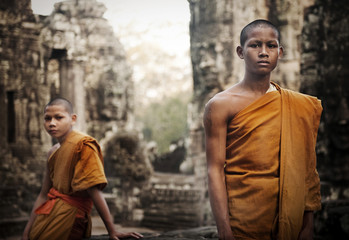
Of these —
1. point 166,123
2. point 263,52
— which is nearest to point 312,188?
point 263,52

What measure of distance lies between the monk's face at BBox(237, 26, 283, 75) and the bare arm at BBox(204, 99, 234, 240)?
25 cm

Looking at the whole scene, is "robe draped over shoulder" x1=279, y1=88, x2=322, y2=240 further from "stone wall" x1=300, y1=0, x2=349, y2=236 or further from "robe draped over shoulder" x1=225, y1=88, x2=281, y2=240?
"stone wall" x1=300, y1=0, x2=349, y2=236

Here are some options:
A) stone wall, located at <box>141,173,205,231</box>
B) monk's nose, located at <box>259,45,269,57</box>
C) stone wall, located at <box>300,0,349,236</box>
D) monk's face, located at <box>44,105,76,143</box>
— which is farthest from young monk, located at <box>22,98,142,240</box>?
stone wall, located at <box>141,173,205,231</box>

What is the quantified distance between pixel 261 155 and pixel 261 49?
0.45m

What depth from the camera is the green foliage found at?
2933cm

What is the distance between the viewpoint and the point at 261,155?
1836 millimetres

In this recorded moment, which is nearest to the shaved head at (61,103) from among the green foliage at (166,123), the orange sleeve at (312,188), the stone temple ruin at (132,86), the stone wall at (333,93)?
the orange sleeve at (312,188)

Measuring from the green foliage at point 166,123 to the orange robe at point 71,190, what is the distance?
2580 centimetres

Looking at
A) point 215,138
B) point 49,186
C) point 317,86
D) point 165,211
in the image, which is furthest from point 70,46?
point 215,138

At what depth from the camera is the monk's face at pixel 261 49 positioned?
1.89 metres

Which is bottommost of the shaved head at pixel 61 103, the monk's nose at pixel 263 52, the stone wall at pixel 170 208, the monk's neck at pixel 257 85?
the stone wall at pixel 170 208

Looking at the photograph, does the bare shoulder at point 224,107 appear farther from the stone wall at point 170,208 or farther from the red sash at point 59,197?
the stone wall at point 170,208

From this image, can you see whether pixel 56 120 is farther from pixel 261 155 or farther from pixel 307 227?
pixel 307 227

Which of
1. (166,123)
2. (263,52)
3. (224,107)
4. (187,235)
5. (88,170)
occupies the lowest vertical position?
(166,123)
